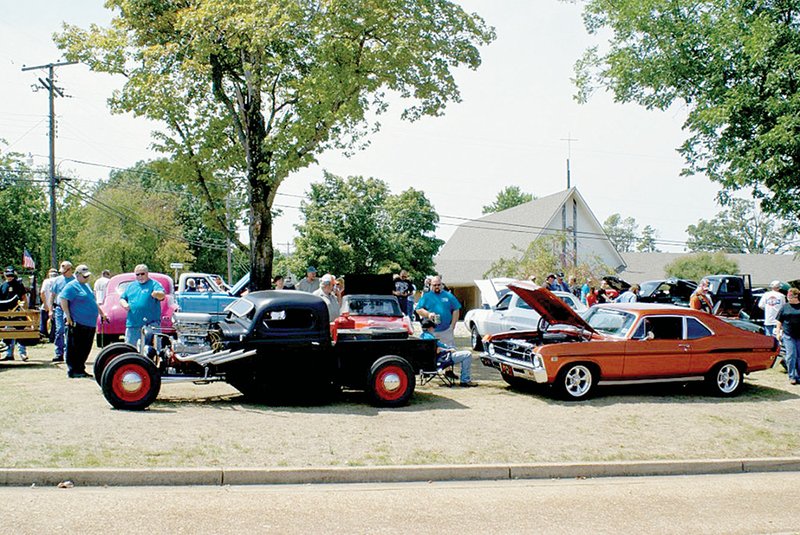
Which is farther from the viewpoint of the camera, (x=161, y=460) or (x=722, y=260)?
(x=722, y=260)

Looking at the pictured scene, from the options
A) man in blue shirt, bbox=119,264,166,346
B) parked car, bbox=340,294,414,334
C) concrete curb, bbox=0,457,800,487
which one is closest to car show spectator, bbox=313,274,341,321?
parked car, bbox=340,294,414,334

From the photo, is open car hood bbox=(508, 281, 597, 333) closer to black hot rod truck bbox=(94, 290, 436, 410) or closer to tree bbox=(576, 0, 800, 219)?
black hot rod truck bbox=(94, 290, 436, 410)

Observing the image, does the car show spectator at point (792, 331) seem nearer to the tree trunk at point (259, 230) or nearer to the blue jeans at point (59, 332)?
the tree trunk at point (259, 230)

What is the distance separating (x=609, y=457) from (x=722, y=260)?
54.0m

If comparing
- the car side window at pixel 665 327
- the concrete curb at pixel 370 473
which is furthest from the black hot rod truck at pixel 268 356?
the car side window at pixel 665 327

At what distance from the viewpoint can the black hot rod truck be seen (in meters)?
10.2

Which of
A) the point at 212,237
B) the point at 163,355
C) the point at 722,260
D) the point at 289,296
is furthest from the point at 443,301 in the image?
the point at 212,237

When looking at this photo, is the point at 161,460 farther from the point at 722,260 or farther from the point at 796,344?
the point at 722,260

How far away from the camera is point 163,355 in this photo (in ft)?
34.6

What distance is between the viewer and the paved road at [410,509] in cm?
605

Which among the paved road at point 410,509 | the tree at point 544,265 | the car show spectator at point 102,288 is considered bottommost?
the paved road at point 410,509

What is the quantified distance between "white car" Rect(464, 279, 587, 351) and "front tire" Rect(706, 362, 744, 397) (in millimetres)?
4403

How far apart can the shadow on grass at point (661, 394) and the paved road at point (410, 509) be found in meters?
4.06

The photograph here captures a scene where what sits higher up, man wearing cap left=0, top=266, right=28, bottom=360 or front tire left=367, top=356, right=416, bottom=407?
man wearing cap left=0, top=266, right=28, bottom=360
